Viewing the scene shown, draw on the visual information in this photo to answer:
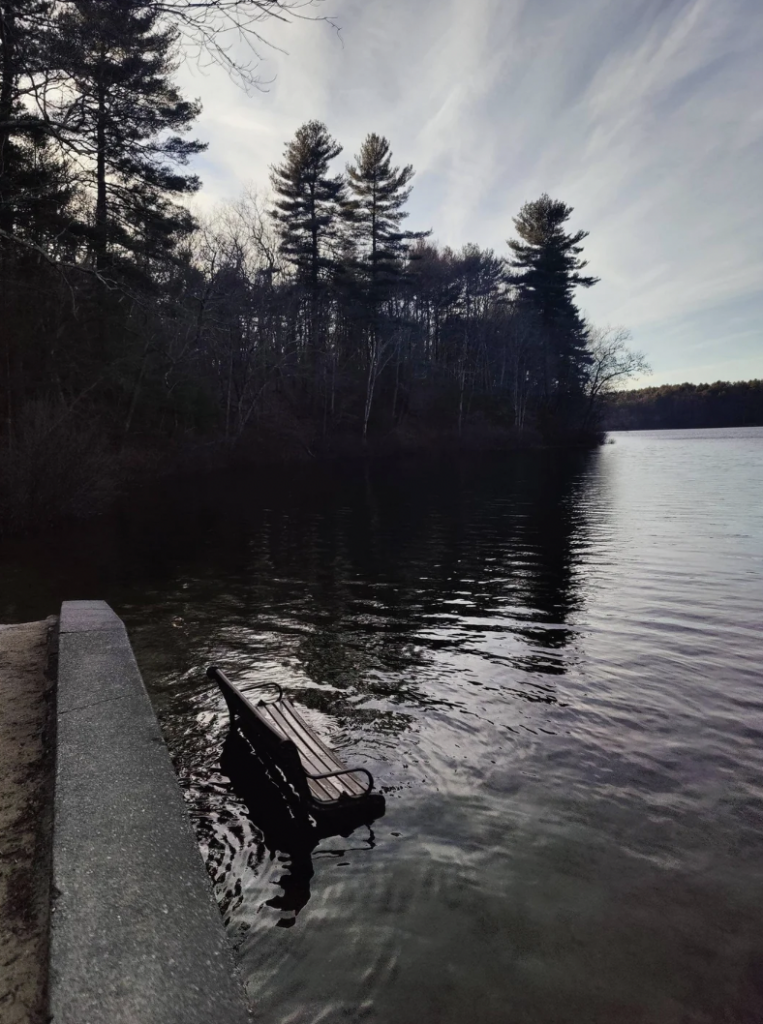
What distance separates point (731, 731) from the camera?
6.72 metres

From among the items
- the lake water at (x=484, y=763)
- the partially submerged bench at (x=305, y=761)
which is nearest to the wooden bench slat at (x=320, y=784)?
the partially submerged bench at (x=305, y=761)

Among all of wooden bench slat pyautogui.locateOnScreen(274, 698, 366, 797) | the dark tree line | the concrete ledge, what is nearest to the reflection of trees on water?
wooden bench slat pyautogui.locateOnScreen(274, 698, 366, 797)

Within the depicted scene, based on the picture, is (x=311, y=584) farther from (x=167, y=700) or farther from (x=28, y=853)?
(x=28, y=853)

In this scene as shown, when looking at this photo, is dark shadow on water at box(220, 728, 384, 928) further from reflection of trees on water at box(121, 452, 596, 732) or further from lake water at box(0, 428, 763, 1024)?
reflection of trees on water at box(121, 452, 596, 732)

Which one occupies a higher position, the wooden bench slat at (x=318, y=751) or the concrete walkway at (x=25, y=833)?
the concrete walkway at (x=25, y=833)

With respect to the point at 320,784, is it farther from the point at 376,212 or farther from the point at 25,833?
the point at 376,212

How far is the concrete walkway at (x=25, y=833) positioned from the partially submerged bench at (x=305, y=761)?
4.50ft

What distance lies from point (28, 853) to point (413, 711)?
450 centimetres

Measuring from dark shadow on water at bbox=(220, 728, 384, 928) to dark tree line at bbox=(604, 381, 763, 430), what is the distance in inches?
5469

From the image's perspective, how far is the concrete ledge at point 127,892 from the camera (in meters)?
2.42

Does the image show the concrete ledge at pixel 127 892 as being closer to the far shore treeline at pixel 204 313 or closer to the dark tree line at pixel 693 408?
the far shore treeline at pixel 204 313

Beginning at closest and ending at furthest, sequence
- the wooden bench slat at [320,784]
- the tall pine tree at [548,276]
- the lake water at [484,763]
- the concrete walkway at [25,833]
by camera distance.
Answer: the concrete walkway at [25,833] < the lake water at [484,763] < the wooden bench slat at [320,784] < the tall pine tree at [548,276]

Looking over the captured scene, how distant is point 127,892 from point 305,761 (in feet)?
7.27

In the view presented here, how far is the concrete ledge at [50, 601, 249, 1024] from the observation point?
242 centimetres
